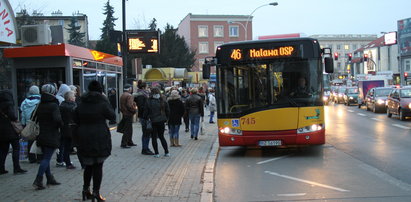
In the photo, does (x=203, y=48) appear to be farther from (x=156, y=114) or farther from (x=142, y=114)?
(x=156, y=114)

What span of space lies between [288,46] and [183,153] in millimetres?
3892

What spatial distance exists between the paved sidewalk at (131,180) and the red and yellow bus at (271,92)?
138 centimetres

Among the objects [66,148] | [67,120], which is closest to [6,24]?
[67,120]

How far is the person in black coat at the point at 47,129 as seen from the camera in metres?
6.93

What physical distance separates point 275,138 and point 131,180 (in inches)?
171

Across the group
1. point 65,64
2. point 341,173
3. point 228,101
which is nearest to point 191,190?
point 341,173

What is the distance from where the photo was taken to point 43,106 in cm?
712

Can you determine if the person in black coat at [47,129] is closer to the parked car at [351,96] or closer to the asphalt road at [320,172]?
the asphalt road at [320,172]

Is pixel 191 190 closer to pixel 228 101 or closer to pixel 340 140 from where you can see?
pixel 228 101

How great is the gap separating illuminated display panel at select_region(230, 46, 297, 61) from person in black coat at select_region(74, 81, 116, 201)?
226 inches

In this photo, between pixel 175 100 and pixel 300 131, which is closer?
pixel 300 131

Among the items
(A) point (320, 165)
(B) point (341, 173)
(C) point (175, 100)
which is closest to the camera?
(B) point (341, 173)

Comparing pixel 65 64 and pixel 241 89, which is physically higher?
pixel 65 64

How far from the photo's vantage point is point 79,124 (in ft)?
20.1
